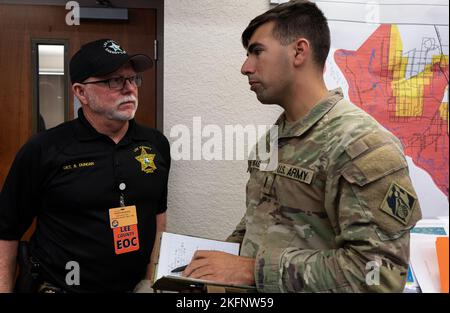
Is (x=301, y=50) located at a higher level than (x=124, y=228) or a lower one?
higher

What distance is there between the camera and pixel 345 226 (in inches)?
28.2

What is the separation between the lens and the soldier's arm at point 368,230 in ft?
2.26

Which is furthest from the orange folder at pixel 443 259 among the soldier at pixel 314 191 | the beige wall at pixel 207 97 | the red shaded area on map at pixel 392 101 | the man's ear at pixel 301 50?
the man's ear at pixel 301 50

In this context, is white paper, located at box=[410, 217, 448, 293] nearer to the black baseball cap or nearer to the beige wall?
the beige wall

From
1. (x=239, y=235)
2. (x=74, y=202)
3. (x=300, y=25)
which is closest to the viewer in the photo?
(x=300, y=25)

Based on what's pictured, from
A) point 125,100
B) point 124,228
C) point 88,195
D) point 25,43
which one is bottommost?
point 124,228

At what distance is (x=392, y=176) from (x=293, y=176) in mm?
204

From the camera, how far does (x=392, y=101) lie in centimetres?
148

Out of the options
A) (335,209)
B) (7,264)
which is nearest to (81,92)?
(7,264)

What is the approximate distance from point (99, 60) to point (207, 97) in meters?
0.45

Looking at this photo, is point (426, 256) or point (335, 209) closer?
point (335, 209)

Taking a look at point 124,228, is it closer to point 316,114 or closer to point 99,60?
point 99,60

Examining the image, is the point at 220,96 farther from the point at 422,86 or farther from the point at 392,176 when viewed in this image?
the point at 392,176
